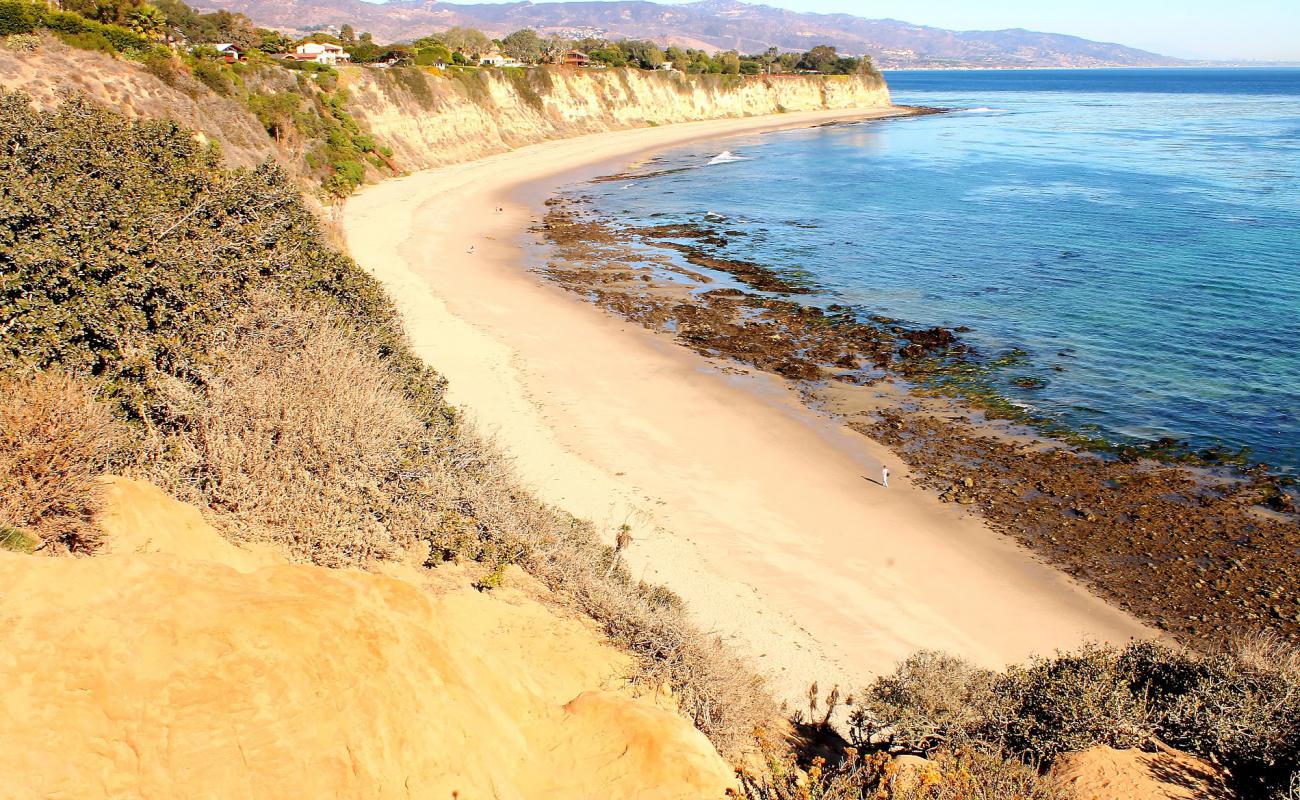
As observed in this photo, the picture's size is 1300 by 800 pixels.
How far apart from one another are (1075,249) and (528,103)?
2351 inches

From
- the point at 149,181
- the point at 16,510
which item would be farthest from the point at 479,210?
the point at 16,510

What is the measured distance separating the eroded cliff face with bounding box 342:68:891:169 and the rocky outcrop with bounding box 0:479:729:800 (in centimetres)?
5881

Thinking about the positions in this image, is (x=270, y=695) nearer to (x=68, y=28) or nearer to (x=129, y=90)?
(x=129, y=90)

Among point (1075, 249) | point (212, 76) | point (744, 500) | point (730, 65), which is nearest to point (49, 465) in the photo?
point (744, 500)

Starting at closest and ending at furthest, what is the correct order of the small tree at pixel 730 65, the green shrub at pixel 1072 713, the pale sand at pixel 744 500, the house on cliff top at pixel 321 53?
the green shrub at pixel 1072 713, the pale sand at pixel 744 500, the house on cliff top at pixel 321 53, the small tree at pixel 730 65

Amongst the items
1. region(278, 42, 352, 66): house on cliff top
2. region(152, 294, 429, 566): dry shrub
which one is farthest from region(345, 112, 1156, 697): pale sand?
region(278, 42, 352, 66): house on cliff top

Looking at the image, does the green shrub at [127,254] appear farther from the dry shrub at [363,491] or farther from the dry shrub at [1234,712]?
the dry shrub at [1234,712]

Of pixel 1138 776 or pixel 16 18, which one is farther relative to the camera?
pixel 16 18

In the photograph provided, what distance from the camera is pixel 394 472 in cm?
1053

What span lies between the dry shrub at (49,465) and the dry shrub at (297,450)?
1255 mm

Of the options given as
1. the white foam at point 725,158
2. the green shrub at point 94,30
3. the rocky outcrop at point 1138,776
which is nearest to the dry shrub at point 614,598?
the rocky outcrop at point 1138,776

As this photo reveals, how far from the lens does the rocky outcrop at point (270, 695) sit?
209 inches

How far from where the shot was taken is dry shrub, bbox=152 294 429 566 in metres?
8.88

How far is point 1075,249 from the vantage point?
40.8 meters
